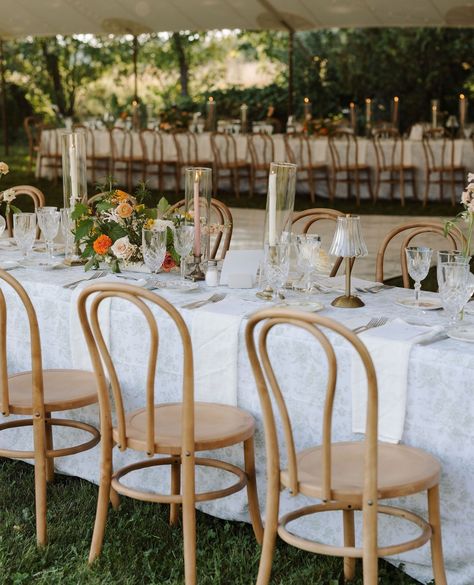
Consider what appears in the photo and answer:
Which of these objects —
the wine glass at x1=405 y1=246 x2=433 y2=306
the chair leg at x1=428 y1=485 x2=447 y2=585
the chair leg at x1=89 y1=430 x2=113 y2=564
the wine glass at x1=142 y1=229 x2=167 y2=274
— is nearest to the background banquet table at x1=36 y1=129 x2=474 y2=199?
the wine glass at x1=142 y1=229 x2=167 y2=274

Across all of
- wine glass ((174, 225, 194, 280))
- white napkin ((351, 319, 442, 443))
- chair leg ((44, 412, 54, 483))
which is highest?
wine glass ((174, 225, 194, 280))

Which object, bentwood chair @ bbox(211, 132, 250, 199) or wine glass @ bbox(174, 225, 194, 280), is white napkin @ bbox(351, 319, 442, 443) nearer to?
wine glass @ bbox(174, 225, 194, 280)

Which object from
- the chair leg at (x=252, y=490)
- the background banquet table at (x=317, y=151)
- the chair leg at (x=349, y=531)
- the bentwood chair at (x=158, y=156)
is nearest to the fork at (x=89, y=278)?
the chair leg at (x=252, y=490)

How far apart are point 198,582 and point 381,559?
54 cm

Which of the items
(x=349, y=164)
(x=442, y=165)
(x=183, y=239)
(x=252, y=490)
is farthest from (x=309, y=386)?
(x=349, y=164)

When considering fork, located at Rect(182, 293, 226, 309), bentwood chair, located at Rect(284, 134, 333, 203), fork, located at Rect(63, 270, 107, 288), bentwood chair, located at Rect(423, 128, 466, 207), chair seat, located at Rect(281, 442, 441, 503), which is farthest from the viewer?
bentwood chair, located at Rect(284, 134, 333, 203)

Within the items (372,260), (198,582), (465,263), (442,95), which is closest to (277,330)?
(465,263)

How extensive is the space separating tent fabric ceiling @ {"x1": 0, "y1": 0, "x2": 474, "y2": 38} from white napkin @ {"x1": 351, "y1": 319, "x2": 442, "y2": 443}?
1166cm

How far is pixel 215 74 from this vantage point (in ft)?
63.3

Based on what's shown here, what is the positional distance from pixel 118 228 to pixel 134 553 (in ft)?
3.77

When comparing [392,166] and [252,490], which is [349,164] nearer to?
[392,166]

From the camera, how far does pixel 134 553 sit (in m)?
3.06

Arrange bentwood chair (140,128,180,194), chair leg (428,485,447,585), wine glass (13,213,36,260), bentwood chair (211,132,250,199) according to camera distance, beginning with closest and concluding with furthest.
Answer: chair leg (428,485,447,585) → wine glass (13,213,36,260) → bentwood chair (211,132,250,199) → bentwood chair (140,128,180,194)

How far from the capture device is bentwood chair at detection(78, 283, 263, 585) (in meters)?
2.68
